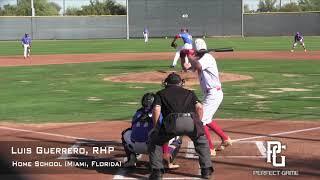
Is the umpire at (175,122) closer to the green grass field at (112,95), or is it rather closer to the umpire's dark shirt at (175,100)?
the umpire's dark shirt at (175,100)

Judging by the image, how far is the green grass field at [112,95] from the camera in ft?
46.1

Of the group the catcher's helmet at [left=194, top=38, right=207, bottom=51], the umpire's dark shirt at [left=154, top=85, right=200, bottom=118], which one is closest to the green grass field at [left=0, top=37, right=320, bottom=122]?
the catcher's helmet at [left=194, top=38, right=207, bottom=51]

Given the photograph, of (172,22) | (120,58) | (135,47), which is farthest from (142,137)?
(172,22)

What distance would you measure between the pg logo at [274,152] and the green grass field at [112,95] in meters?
3.67

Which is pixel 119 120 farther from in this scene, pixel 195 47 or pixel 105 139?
pixel 195 47

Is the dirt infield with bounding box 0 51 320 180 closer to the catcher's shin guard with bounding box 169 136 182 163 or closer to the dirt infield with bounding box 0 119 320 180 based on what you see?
the dirt infield with bounding box 0 119 320 180

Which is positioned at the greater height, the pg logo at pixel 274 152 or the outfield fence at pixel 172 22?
the outfield fence at pixel 172 22

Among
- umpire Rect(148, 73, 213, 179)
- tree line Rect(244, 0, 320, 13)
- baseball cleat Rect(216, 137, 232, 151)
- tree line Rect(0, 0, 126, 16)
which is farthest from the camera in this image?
tree line Rect(244, 0, 320, 13)

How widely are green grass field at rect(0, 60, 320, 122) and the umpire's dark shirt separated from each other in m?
6.02

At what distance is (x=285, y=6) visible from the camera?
10294cm

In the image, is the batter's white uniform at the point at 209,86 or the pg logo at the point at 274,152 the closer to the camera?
the pg logo at the point at 274,152

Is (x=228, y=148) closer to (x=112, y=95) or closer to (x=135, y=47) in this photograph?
(x=112, y=95)

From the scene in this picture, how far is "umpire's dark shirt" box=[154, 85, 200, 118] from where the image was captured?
7.47 meters

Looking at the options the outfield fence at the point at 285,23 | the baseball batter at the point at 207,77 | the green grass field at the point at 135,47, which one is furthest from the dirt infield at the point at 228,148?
the outfield fence at the point at 285,23
